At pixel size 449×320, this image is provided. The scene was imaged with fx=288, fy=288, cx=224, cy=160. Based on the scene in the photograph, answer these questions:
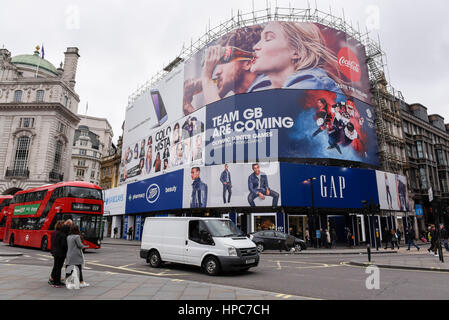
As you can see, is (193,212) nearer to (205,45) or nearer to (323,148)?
(323,148)

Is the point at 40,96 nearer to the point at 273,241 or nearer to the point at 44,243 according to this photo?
the point at 44,243

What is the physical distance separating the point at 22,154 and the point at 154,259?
47431mm

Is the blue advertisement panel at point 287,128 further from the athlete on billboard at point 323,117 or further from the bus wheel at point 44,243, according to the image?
the bus wheel at point 44,243

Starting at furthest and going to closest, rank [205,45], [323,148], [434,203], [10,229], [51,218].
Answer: [205,45] < [323,148] < [10,229] < [51,218] < [434,203]

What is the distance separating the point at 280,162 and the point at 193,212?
39.7ft

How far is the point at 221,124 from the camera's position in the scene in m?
32.1

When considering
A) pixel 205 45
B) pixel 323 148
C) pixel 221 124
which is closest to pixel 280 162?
pixel 323 148

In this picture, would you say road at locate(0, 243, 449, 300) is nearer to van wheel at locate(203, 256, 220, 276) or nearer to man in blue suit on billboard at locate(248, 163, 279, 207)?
van wheel at locate(203, 256, 220, 276)

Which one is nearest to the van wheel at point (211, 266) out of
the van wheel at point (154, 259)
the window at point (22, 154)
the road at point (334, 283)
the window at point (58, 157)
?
the road at point (334, 283)

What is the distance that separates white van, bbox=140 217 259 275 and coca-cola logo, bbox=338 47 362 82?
29.4 metres

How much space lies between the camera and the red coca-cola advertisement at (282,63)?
102 feet

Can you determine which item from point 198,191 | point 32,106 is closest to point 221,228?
point 198,191

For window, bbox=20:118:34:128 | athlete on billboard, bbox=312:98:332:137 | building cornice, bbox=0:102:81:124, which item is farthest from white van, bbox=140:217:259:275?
window, bbox=20:118:34:128

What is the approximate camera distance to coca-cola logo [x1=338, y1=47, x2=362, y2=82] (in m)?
33.5
